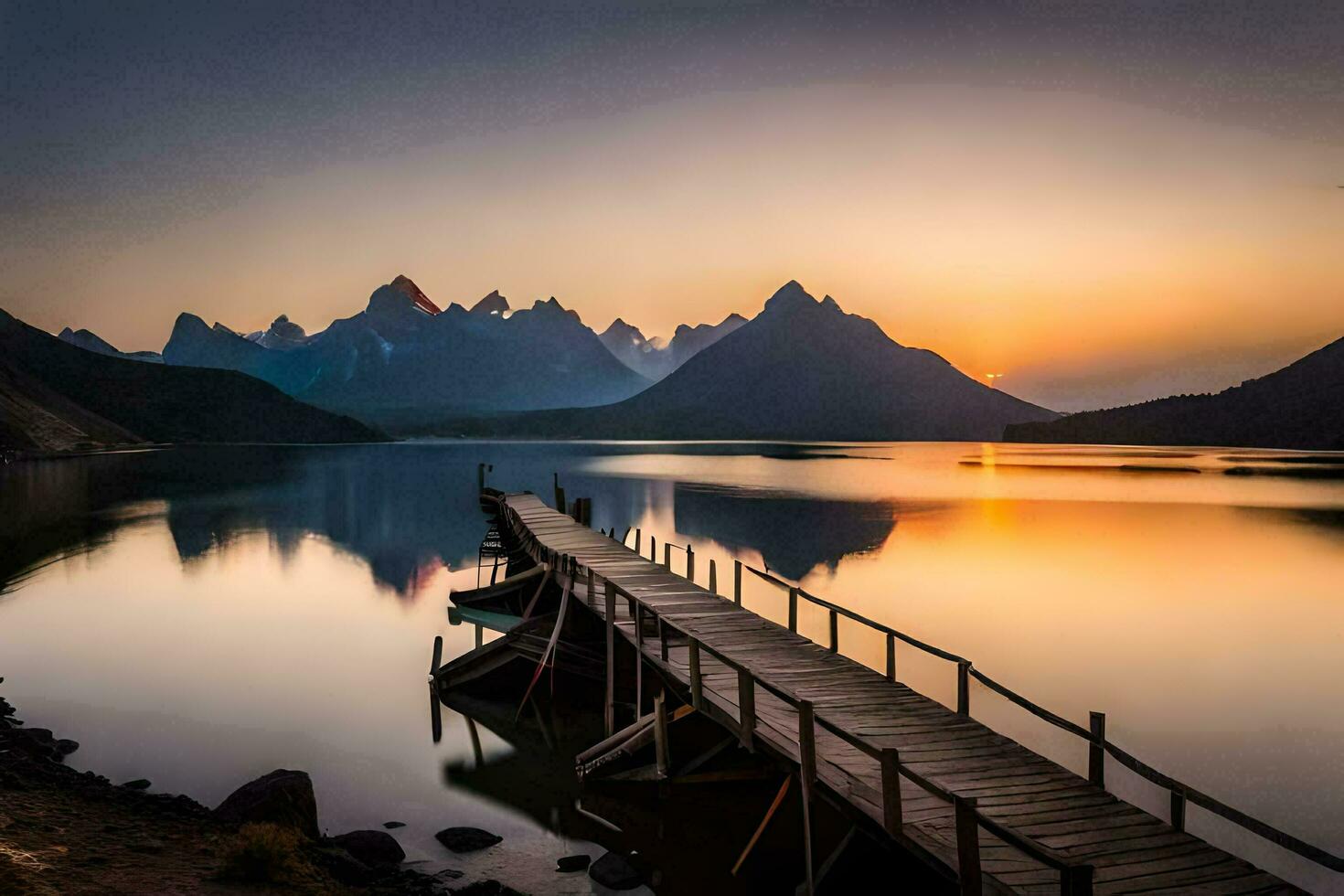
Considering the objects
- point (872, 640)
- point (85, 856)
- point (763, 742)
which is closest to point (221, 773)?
point (85, 856)

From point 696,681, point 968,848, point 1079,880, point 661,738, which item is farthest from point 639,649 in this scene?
point 1079,880

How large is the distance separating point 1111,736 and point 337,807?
43.4ft

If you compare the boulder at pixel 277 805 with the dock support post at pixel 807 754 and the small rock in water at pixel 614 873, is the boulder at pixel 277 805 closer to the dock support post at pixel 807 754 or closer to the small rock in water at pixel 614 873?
the small rock in water at pixel 614 873

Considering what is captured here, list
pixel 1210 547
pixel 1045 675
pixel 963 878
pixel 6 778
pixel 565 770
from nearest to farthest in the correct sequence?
pixel 963 878 < pixel 6 778 < pixel 565 770 < pixel 1045 675 < pixel 1210 547

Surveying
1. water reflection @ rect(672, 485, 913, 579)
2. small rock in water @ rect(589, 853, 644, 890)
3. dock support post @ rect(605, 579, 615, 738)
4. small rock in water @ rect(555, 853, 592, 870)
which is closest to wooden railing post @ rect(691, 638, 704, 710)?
small rock in water @ rect(589, 853, 644, 890)

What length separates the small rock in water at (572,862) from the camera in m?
10.7

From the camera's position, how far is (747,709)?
10125 millimetres

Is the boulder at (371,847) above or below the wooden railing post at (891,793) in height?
below

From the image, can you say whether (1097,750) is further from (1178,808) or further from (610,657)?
(610,657)

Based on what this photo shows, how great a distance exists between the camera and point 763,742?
9.90 meters

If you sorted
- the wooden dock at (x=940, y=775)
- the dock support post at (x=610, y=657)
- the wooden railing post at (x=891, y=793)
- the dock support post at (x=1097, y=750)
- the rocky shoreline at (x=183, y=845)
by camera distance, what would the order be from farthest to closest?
the dock support post at (x=610, y=657), the dock support post at (x=1097, y=750), the rocky shoreline at (x=183, y=845), the wooden railing post at (x=891, y=793), the wooden dock at (x=940, y=775)

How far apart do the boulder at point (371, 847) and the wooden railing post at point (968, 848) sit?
266 inches

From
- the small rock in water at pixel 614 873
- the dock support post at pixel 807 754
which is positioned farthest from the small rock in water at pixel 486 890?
the dock support post at pixel 807 754

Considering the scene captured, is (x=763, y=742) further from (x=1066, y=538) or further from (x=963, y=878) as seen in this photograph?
(x=1066, y=538)
